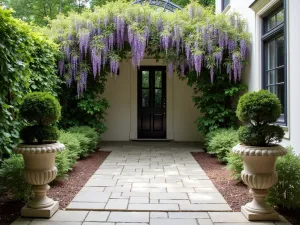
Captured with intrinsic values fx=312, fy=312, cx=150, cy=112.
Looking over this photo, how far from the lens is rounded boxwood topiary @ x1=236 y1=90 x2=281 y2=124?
Result: 113 inches

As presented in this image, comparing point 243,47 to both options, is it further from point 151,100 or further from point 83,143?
point 83,143

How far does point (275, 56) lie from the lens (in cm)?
521

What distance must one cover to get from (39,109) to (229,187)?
8.31ft

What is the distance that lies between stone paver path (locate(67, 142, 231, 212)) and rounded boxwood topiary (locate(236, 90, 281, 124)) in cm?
99

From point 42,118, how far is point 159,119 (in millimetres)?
6207

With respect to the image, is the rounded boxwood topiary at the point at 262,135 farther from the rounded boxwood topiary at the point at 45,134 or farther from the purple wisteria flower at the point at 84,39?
the purple wisteria flower at the point at 84,39

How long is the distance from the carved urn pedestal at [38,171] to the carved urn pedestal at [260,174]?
5.81 ft

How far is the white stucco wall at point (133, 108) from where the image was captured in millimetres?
8984

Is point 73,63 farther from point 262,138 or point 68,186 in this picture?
point 262,138

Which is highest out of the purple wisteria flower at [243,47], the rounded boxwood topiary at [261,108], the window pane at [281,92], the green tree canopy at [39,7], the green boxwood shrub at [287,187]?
the green tree canopy at [39,7]

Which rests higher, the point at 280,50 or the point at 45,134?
the point at 280,50

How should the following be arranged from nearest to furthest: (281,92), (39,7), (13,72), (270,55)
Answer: (13,72) < (281,92) < (270,55) < (39,7)

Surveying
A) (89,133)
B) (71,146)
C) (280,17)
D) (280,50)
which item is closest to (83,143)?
(89,133)

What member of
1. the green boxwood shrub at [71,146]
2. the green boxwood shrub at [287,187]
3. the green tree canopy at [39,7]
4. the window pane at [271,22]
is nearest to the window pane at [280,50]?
the window pane at [271,22]
